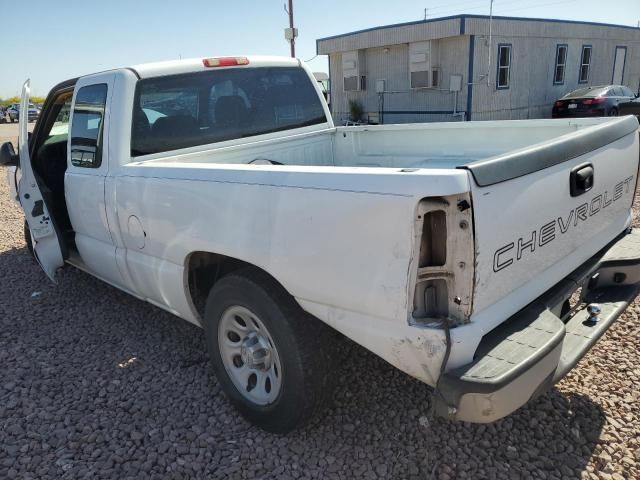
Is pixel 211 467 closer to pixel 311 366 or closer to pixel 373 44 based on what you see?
pixel 311 366

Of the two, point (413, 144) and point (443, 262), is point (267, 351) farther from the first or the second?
point (413, 144)

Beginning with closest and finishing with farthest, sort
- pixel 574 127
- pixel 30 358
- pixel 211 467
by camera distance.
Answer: pixel 211 467, pixel 574 127, pixel 30 358

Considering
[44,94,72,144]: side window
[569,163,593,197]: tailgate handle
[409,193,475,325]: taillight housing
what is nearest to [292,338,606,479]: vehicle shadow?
[409,193,475,325]: taillight housing

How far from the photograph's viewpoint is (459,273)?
1969 mm

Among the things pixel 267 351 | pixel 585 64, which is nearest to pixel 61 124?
pixel 267 351

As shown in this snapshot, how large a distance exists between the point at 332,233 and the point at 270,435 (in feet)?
4.31

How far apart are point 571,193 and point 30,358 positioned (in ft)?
12.1

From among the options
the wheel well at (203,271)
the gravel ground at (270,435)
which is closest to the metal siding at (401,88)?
the gravel ground at (270,435)

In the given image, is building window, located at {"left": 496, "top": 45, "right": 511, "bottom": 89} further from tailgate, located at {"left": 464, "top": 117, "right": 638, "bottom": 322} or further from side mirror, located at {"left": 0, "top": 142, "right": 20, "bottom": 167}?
side mirror, located at {"left": 0, "top": 142, "right": 20, "bottom": 167}

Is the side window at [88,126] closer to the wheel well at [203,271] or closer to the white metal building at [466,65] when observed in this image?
the wheel well at [203,271]

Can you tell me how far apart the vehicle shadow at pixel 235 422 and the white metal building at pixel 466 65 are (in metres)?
15.2

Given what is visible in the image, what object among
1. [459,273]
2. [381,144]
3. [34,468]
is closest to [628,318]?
[381,144]

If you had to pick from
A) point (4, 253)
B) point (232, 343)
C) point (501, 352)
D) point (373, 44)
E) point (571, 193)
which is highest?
point (373, 44)

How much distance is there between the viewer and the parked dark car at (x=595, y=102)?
16297 millimetres
